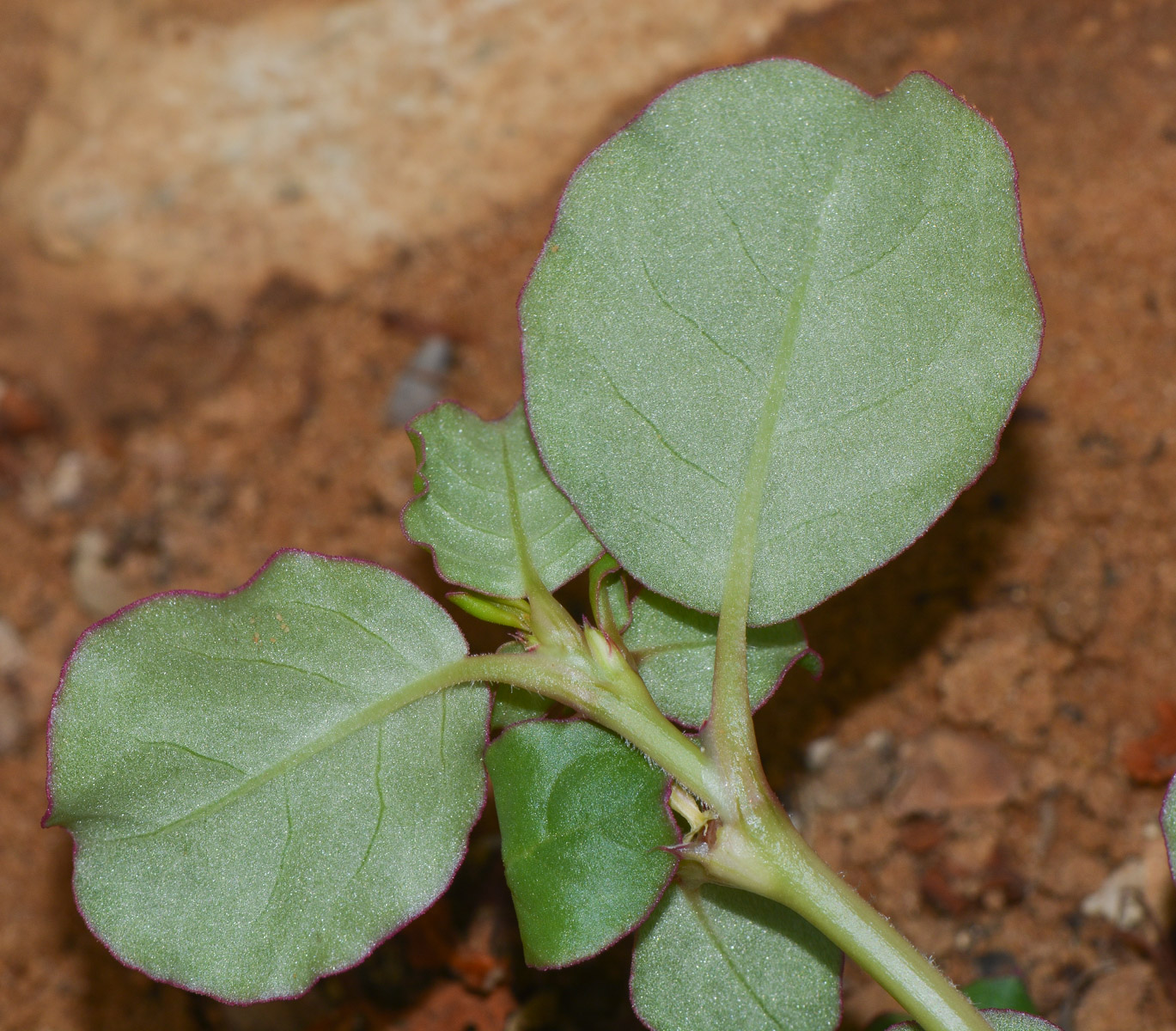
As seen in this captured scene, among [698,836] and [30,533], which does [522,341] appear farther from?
[30,533]

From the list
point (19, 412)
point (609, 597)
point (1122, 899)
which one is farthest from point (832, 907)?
point (19, 412)

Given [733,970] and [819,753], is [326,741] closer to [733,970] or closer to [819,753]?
[733,970]

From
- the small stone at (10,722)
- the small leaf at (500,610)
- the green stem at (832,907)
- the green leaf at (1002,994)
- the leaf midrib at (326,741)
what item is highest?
the small leaf at (500,610)

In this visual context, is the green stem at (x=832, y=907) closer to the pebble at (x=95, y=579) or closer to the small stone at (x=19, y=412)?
the pebble at (x=95, y=579)

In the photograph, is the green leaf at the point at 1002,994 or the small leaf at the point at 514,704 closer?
the small leaf at the point at 514,704

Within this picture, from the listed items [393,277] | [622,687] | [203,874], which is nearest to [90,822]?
[203,874]

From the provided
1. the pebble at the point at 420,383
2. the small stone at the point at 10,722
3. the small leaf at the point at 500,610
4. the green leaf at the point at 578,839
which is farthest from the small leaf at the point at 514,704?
the small stone at the point at 10,722

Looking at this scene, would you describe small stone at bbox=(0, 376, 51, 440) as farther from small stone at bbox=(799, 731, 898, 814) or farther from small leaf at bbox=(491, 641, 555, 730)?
small stone at bbox=(799, 731, 898, 814)

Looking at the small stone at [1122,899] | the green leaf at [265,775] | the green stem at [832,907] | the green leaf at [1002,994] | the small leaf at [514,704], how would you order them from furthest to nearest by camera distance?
the small stone at [1122,899], the green leaf at [1002,994], the small leaf at [514,704], the green leaf at [265,775], the green stem at [832,907]
